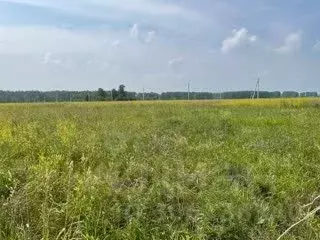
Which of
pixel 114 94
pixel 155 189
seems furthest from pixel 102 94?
pixel 155 189

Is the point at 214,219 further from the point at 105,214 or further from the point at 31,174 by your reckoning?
the point at 31,174

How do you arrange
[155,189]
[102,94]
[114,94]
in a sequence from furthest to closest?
[102,94], [114,94], [155,189]

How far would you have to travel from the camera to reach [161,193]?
6.00 metres

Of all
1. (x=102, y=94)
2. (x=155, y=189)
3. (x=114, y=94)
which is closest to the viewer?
(x=155, y=189)

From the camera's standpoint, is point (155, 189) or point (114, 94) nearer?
point (155, 189)

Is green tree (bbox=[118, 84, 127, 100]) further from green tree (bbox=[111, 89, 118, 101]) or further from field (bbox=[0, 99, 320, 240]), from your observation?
field (bbox=[0, 99, 320, 240])

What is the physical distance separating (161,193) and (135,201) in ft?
1.37

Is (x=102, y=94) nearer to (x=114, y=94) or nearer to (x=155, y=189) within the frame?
(x=114, y=94)

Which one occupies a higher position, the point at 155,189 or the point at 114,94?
the point at 114,94

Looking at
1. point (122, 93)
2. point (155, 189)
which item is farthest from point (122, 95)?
point (155, 189)

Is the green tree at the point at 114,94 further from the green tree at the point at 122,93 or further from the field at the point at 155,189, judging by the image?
the field at the point at 155,189

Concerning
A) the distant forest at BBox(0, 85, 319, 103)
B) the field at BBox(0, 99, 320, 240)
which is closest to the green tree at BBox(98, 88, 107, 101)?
the distant forest at BBox(0, 85, 319, 103)

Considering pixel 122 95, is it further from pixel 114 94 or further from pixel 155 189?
pixel 155 189

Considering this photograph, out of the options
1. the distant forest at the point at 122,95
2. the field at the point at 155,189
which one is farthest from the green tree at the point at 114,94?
the field at the point at 155,189
